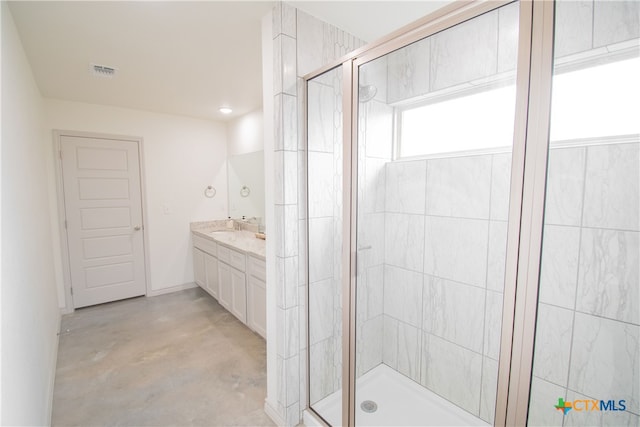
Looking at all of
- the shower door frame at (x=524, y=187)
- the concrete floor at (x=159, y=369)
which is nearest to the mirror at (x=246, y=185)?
the concrete floor at (x=159, y=369)

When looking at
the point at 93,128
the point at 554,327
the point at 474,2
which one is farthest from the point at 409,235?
the point at 93,128

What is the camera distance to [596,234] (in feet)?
4.42

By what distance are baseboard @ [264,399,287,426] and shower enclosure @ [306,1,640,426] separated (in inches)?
8.1

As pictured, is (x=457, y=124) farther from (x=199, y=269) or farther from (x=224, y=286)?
(x=199, y=269)

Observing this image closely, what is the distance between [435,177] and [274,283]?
1268mm

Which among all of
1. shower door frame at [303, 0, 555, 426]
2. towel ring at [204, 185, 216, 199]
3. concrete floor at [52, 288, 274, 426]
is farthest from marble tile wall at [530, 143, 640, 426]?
towel ring at [204, 185, 216, 199]

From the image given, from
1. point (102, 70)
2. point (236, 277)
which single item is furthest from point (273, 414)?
point (102, 70)

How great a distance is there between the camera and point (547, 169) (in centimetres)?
90

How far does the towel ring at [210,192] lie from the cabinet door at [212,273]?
0.98 m

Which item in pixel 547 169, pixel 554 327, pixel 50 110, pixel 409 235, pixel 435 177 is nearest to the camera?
pixel 547 169

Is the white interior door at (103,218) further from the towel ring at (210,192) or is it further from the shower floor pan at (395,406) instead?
the shower floor pan at (395,406)

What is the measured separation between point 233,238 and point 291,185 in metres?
2.05

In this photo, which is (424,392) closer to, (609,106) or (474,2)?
(609,106)

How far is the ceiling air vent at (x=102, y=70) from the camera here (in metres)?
2.42
